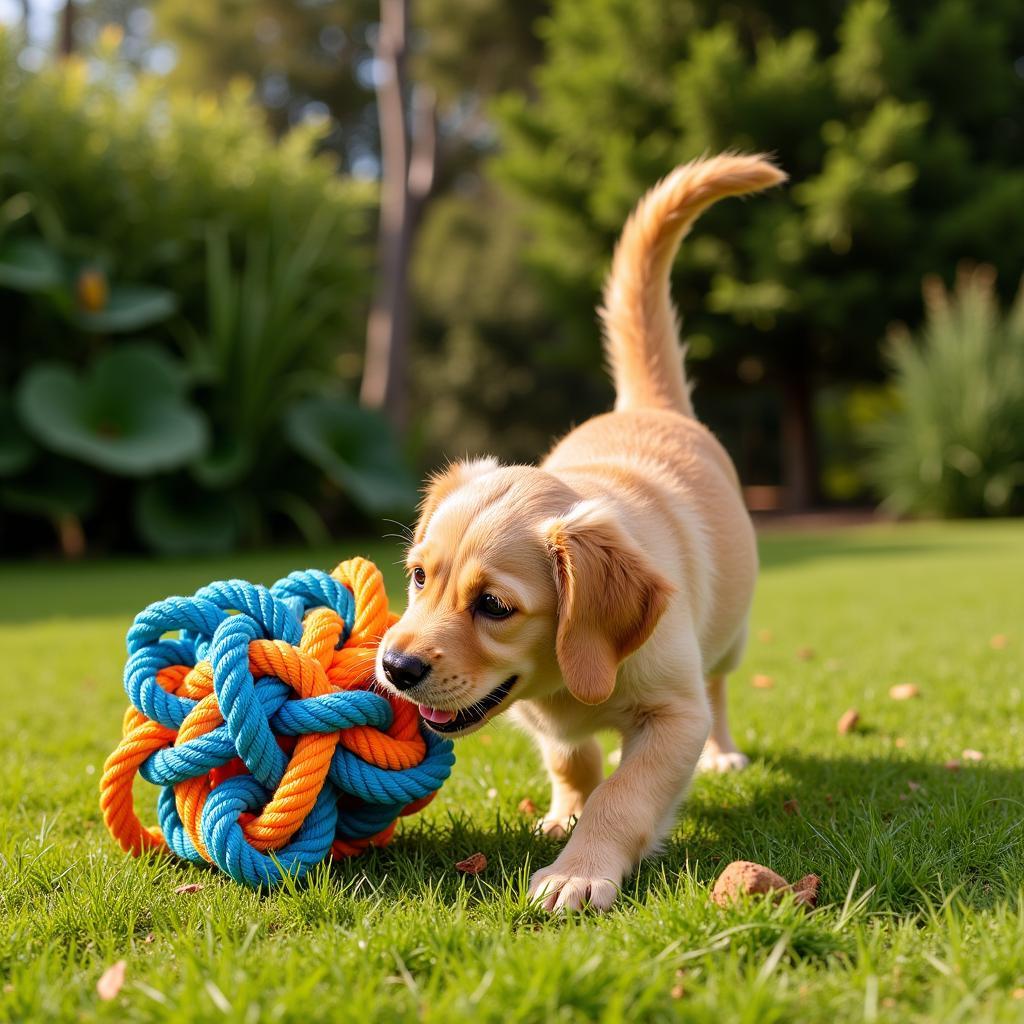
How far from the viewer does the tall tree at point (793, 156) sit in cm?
1638

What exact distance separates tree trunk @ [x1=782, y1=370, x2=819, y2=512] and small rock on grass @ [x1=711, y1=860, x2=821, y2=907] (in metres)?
17.8

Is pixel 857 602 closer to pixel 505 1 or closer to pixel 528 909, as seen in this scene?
pixel 528 909

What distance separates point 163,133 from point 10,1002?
12.9 meters

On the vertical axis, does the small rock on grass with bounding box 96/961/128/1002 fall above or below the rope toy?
below

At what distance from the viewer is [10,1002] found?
1507 mm

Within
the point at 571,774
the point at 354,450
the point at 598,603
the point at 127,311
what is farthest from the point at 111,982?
the point at 354,450

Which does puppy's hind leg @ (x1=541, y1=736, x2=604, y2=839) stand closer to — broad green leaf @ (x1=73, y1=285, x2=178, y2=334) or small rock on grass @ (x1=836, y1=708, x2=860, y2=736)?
small rock on grass @ (x1=836, y1=708, x2=860, y2=736)

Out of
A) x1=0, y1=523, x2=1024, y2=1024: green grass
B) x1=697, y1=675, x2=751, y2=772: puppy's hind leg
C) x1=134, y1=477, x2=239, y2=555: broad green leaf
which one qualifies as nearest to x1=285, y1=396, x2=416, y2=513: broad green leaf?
x1=134, y1=477, x2=239, y2=555: broad green leaf

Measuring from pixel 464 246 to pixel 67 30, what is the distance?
36.8 feet

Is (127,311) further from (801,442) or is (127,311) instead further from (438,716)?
(801,442)

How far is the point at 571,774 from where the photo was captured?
2621mm

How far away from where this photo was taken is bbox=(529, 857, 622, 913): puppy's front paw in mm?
1897

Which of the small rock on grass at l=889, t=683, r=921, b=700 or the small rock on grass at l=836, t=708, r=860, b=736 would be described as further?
the small rock on grass at l=889, t=683, r=921, b=700

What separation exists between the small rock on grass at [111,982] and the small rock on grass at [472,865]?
2.45 ft
